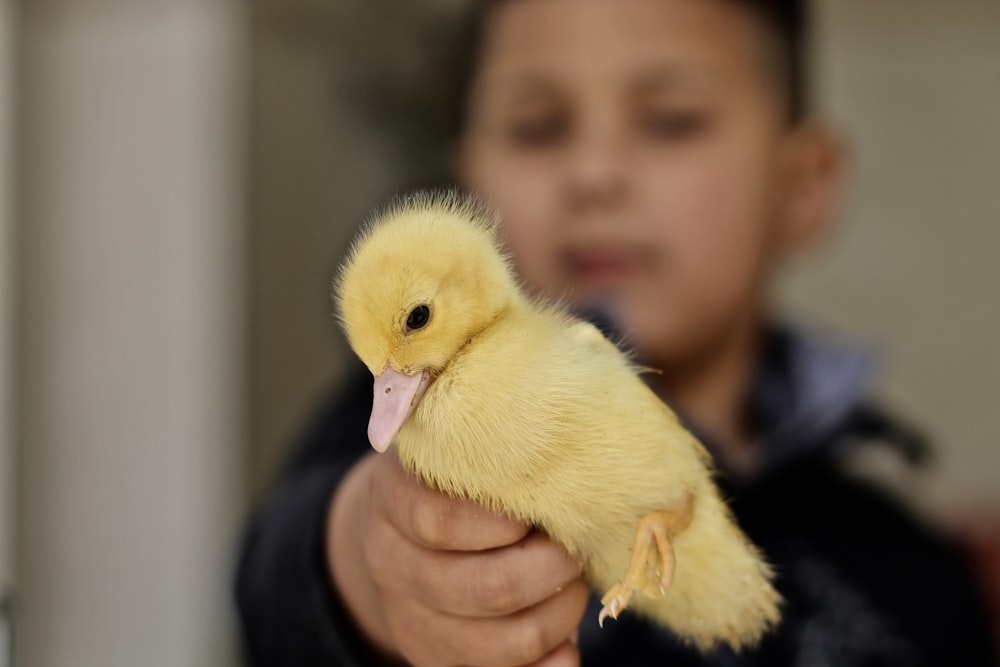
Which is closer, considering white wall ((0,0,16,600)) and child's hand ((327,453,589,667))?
child's hand ((327,453,589,667))

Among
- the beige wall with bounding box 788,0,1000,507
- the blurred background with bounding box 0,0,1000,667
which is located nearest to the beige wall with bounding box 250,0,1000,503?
the beige wall with bounding box 788,0,1000,507

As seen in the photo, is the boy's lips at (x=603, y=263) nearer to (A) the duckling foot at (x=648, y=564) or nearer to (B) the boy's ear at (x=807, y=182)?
(B) the boy's ear at (x=807, y=182)

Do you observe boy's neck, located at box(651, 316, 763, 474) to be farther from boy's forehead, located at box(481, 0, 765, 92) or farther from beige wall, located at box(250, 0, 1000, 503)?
beige wall, located at box(250, 0, 1000, 503)

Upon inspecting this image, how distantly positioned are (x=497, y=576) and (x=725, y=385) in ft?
2.06

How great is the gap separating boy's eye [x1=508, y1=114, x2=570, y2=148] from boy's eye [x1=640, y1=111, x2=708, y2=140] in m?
0.07

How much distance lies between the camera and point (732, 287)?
0.79m

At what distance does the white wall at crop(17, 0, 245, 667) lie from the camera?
38.6 inches

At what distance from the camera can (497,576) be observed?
1.03 feet

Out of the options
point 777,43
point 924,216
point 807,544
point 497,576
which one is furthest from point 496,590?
point 924,216

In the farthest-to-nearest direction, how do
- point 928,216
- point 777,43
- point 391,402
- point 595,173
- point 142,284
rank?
point 928,216, point 142,284, point 777,43, point 595,173, point 391,402

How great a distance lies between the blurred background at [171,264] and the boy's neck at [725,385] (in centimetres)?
38

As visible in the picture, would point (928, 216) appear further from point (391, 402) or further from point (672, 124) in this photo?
point (391, 402)

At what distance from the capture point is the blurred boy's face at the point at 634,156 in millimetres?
712

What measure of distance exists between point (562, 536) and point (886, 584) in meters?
0.60
